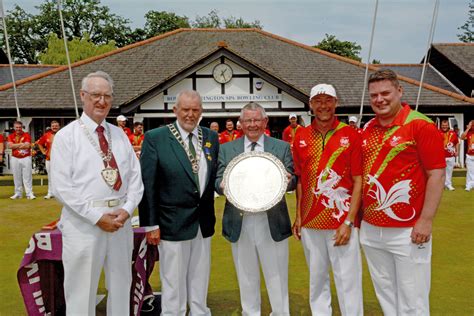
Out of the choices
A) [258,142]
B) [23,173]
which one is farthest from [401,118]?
[23,173]

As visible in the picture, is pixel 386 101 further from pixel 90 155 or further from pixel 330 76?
pixel 330 76

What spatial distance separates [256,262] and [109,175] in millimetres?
1405

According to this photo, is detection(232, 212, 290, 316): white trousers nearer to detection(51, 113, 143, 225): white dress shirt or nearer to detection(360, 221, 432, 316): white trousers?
detection(360, 221, 432, 316): white trousers

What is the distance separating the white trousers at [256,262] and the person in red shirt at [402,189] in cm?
82

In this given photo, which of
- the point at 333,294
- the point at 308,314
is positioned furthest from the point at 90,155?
the point at 333,294

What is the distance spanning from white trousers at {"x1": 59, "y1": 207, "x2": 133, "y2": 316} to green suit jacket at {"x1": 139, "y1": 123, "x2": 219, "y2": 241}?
14.3 inches

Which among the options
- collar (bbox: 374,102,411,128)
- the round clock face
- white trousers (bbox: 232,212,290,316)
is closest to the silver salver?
white trousers (bbox: 232,212,290,316)

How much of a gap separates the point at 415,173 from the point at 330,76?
60.5ft

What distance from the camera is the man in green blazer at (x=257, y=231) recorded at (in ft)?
12.4

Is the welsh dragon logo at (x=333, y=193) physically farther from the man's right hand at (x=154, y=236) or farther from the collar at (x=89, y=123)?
the collar at (x=89, y=123)

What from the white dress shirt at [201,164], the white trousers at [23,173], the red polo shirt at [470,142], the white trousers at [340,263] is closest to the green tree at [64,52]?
the white trousers at [23,173]

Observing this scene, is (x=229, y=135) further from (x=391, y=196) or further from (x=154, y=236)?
(x=391, y=196)

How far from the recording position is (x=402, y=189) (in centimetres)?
322

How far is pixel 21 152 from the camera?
40.7 feet
